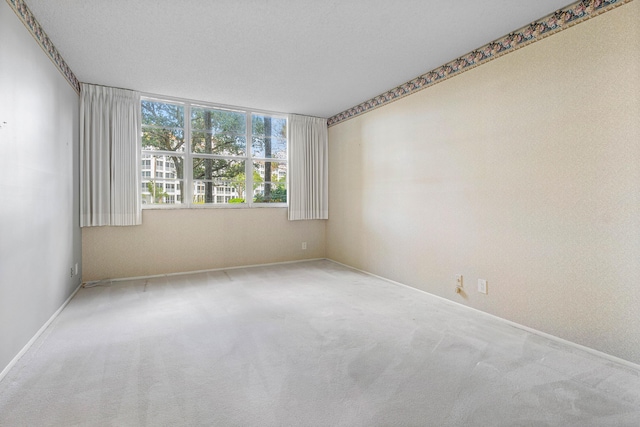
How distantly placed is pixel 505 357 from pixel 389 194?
8.00 ft

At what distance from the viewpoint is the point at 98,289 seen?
379 centimetres

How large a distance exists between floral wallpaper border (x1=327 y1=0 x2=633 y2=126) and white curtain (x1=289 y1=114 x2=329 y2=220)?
5.02ft

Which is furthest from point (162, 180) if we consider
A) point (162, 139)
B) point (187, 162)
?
point (162, 139)


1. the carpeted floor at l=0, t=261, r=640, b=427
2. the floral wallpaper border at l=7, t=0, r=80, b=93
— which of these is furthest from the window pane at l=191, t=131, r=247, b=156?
the carpeted floor at l=0, t=261, r=640, b=427

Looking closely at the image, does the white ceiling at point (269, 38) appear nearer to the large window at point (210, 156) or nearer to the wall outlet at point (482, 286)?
the large window at point (210, 156)

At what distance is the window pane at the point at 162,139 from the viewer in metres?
4.40

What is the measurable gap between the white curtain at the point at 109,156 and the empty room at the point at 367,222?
1.1 inches

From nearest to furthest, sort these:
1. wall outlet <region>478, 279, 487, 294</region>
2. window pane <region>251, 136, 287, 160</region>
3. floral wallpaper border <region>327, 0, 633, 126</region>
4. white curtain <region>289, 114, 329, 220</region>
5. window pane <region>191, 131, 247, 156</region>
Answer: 1. floral wallpaper border <region>327, 0, 633, 126</region>
2. wall outlet <region>478, 279, 487, 294</region>
3. window pane <region>191, 131, 247, 156</region>
4. window pane <region>251, 136, 287, 160</region>
5. white curtain <region>289, 114, 329, 220</region>

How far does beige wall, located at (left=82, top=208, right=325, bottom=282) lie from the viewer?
4.14m

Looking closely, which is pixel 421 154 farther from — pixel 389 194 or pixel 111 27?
pixel 111 27

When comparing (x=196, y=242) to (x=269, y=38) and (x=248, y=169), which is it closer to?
(x=248, y=169)

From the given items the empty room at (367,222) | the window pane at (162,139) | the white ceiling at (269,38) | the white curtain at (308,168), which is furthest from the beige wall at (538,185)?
the window pane at (162,139)

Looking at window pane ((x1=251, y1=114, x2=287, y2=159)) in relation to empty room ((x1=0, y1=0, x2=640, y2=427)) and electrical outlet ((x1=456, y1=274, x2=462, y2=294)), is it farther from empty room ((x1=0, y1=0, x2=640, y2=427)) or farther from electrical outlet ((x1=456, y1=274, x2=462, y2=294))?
electrical outlet ((x1=456, y1=274, x2=462, y2=294))

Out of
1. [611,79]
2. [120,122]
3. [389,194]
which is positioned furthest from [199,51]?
[611,79]
